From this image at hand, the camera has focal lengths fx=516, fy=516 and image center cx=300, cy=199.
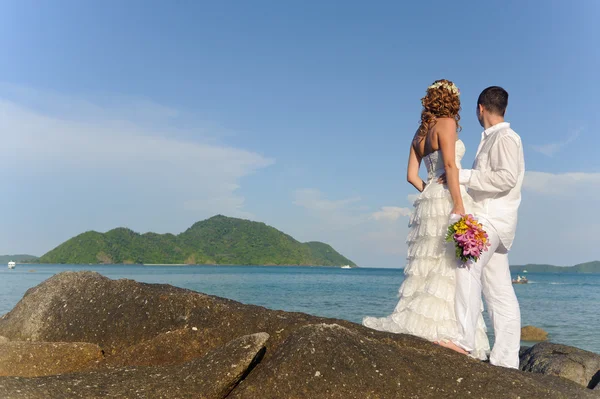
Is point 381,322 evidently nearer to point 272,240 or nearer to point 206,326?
point 206,326

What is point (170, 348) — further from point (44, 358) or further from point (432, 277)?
point (432, 277)

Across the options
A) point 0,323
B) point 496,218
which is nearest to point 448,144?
point 496,218

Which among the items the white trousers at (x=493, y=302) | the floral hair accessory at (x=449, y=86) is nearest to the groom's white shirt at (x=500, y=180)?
the white trousers at (x=493, y=302)

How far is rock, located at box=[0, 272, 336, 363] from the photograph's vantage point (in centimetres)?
545

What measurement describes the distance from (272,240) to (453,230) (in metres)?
158

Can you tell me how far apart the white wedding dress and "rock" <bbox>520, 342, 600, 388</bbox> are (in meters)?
2.61

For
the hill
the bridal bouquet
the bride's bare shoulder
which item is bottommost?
the bridal bouquet

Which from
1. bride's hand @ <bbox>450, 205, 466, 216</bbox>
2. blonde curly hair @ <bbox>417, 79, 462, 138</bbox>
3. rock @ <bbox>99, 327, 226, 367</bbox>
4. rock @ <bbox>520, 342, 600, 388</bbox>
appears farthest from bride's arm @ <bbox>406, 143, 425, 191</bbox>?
rock @ <bbox>520, 342, 600, 388</bbox>

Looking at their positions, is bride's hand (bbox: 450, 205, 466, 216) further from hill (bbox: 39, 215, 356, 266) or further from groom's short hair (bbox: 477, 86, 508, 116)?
hill (bbox: 39, 215, 356, 266)

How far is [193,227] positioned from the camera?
177750 mm

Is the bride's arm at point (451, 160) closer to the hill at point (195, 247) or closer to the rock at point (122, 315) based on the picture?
the rock at point (122, 315)

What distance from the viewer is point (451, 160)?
5969 millimetres

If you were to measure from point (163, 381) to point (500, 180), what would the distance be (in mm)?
4219

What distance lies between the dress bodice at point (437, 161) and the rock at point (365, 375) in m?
2.46
